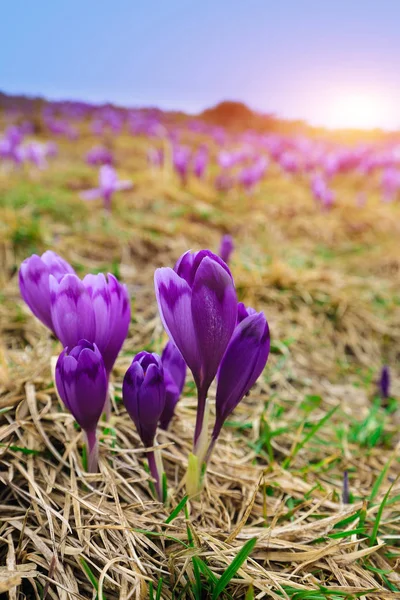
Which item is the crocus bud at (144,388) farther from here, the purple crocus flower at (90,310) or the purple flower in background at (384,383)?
the purple flower in background at (384,383)

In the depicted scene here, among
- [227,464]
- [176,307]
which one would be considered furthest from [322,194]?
[176,307]

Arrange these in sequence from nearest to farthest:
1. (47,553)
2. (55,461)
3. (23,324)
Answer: (47,553) < (55,461) < (23,324)

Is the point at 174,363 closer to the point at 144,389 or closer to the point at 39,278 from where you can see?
the point at 144,389

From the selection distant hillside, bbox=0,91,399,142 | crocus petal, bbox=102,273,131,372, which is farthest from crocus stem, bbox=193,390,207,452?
distant hillside, bbox=0,91,399,142

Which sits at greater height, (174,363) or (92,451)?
(174,363)

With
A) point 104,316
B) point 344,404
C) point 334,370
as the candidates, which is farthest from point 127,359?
point 334,370

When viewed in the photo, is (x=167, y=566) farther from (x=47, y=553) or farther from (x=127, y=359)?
(x=127, y=359)

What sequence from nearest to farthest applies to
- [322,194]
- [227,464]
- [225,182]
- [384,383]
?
[227,464]
[384,383]
[322,194]
[225,182]

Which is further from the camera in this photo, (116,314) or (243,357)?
(116,314)
